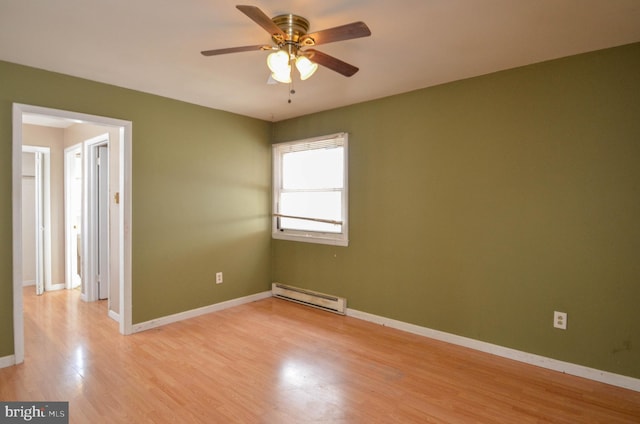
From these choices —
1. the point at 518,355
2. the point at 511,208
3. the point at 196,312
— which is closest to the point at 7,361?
the point at 196,312

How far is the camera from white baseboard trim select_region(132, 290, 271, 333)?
3.58 metres

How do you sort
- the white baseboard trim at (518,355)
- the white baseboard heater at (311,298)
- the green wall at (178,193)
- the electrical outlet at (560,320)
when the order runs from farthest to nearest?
the white baseboard heater at (311,298), the green wall at (178,193), the electrical outlet at (560,320), the white baseboard trim at (518,355)

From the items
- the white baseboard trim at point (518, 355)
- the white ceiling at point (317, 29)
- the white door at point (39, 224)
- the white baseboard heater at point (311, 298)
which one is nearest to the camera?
the white ceiling at point (317, 29)

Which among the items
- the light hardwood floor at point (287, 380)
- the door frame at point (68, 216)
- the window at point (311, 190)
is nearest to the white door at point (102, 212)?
the door frame at point (68, 216)

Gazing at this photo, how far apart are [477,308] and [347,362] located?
50.6 inches

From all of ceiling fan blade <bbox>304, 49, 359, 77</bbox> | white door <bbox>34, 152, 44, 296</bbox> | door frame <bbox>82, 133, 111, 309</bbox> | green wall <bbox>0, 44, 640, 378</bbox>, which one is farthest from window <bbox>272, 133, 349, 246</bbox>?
white door <bbox>34, 152, 44, 296</bbox>

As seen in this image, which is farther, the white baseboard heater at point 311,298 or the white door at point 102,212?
the white door at point 102,212

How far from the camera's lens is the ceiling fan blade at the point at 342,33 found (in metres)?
1.72

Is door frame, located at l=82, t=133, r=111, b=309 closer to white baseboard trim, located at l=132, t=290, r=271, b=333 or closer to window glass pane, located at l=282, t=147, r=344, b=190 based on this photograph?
white baseboard trim, located at l=132, t=290, r=271, b=333

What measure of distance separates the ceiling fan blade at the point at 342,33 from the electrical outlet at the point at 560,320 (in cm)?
256

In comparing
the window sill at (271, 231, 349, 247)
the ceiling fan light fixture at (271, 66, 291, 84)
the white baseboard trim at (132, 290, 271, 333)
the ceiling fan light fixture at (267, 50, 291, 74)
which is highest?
the ceiling fan light fixture at (267, 50, 291, 74)

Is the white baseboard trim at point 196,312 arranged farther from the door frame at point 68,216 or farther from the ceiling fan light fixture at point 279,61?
the ceiling fan light fixture at point 279,61

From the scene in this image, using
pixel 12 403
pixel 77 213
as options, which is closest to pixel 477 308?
pixel 12 403

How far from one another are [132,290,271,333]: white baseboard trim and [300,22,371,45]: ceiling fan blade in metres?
3.23
